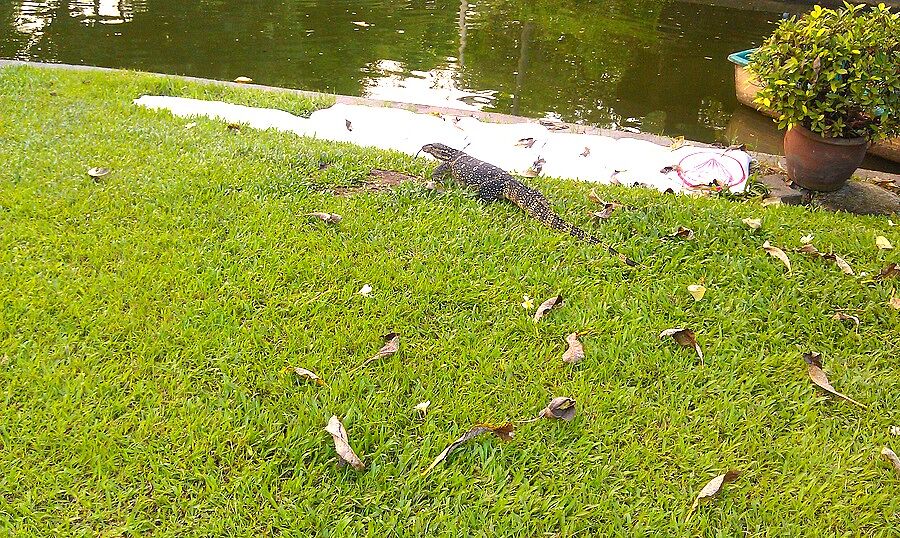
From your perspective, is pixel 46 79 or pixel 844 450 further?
pixel 46 79

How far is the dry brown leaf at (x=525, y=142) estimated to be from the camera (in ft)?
14.8

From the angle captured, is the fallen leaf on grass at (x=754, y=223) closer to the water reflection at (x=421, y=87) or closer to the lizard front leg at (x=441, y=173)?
the lizard front leg at (x=441, y=173)

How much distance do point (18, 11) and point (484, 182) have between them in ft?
28.9

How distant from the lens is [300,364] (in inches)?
82.7

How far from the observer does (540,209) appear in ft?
10.3

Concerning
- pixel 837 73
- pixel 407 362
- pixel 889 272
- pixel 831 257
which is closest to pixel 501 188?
pixel 407 362

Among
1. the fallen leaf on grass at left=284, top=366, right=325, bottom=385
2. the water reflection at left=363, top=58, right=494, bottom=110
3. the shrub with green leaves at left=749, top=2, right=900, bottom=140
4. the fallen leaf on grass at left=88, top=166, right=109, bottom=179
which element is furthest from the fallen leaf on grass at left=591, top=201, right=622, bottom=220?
the water reflection at left=363, top=58, right=494, bottom=110

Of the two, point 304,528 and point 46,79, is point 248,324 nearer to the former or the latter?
point 304,528

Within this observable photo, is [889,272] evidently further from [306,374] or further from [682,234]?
[306,374]

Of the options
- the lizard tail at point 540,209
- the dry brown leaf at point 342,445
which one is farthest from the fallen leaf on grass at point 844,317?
the dry brown leaf at point 342,445

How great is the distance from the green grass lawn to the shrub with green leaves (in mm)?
612

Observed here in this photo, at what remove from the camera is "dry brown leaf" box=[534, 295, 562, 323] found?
241 centimetres

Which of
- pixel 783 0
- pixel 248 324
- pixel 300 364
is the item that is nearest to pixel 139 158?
pixel 248 324

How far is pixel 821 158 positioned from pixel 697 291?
164 centimetres
